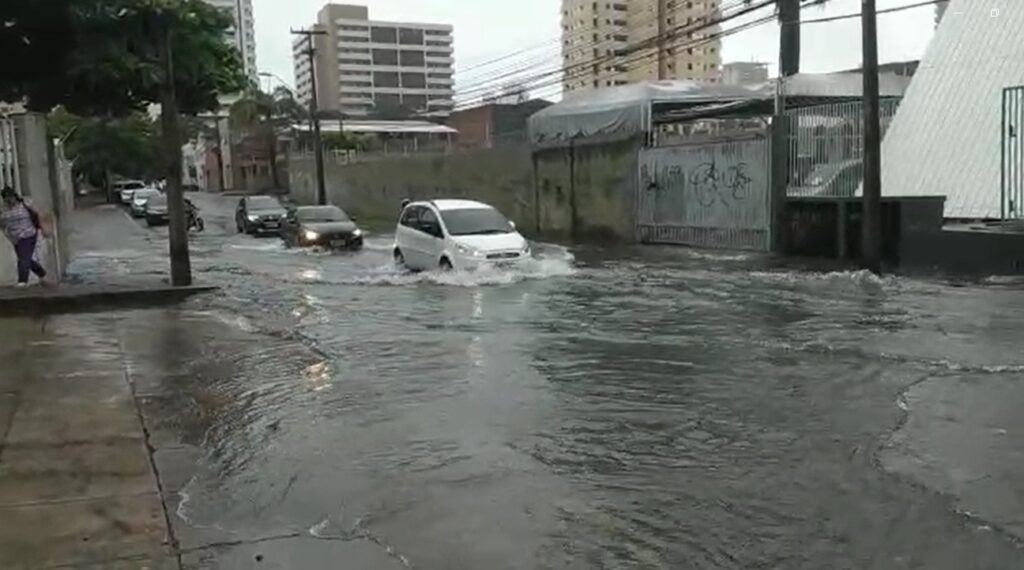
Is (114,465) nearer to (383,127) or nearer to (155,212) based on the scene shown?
(155,212)

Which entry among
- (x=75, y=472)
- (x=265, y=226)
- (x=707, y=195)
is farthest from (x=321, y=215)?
(x=75, y=472)

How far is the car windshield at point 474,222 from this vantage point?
19438mm

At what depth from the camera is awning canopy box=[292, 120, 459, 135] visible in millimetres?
82250

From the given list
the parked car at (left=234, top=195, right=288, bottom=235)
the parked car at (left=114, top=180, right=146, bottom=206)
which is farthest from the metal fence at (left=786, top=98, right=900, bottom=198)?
the parked car at (left=114, top=180, right=146, bottom=206)

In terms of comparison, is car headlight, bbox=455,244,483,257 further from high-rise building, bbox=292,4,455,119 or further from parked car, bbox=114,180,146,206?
high-rise building, bbox=292,4,455,119

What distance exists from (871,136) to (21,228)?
13634mm

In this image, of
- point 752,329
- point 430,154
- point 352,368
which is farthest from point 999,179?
point 430,154

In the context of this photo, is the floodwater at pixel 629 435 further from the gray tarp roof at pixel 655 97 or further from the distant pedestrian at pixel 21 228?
the gray tarp roof at pixel 655 97

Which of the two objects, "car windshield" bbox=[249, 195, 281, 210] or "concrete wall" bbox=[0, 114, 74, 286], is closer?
"concrete wall" bbox=[0, 114, 74, 286]

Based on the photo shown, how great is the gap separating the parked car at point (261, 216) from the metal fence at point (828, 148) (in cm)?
1942

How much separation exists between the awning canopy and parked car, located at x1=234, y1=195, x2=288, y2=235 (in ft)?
137

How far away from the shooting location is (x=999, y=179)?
18.5 metres

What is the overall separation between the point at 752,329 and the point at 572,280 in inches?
259

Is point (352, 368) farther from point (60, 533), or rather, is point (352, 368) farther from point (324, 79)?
point (324, 79)
